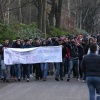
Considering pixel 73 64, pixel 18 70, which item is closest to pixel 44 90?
pixel 18 70

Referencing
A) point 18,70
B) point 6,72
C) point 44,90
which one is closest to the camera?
point 44,90

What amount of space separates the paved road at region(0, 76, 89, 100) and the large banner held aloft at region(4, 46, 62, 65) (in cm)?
100

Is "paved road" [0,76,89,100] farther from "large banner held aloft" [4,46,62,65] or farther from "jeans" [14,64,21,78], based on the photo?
"large banner held aloft" [4,46,62,65]

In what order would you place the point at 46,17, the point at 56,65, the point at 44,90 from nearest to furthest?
the point at 44,90
the point at 56,65
the point at 46,17

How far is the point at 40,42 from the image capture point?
68.3ft

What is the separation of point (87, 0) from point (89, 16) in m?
6.42

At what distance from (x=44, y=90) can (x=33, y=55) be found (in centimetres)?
425

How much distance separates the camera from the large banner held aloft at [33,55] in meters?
19.8

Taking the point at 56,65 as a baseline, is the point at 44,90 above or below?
below

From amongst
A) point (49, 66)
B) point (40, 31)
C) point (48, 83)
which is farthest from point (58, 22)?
point (48, 83)

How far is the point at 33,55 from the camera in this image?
20.1m

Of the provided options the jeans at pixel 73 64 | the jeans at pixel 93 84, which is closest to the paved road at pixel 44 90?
the jeans at pixel 73 64

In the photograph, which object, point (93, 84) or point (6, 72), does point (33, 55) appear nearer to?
point (6, 72)

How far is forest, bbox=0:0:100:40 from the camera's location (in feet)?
105
